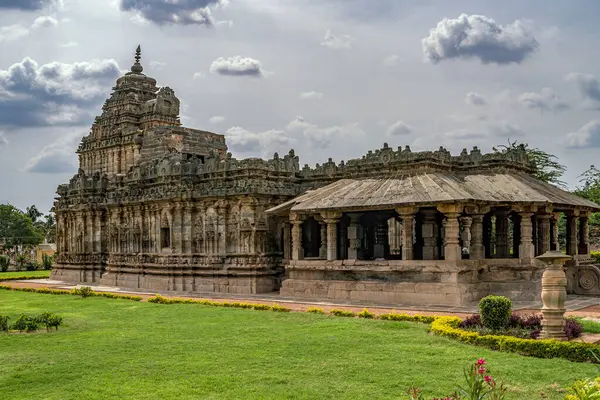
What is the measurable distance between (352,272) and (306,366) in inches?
469

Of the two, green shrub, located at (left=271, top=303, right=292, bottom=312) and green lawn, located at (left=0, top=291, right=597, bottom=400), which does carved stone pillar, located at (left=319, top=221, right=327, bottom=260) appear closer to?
green shrub, located at (left=271, top=303, right=292, bottom=312)

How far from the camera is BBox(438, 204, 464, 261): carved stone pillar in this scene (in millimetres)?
21531

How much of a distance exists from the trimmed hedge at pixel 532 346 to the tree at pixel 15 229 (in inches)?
2963

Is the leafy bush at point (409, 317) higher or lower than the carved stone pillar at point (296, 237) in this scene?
lower

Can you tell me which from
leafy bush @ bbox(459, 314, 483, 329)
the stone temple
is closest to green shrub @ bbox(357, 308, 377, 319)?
leafy bush @ bbox(459, 314, 483, 329)

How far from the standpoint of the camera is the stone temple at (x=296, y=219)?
22406mm

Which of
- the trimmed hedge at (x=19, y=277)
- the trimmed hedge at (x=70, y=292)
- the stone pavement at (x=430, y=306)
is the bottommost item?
the trimmed hedge at (x=19, y=277)

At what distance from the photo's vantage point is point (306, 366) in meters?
12.0

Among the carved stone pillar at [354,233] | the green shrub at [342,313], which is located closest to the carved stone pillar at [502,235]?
the carved stone pillar at [354,233]

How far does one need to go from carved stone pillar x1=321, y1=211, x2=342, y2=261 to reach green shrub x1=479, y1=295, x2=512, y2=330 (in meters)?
10.1

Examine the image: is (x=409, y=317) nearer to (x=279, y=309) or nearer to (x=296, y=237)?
(x=279, y=309)

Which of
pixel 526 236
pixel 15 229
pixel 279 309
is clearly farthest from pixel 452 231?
pixel 15 229

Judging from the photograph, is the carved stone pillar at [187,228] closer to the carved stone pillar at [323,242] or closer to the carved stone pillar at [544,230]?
the carved stone pillar at [323,242]

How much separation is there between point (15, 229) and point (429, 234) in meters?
69.1
